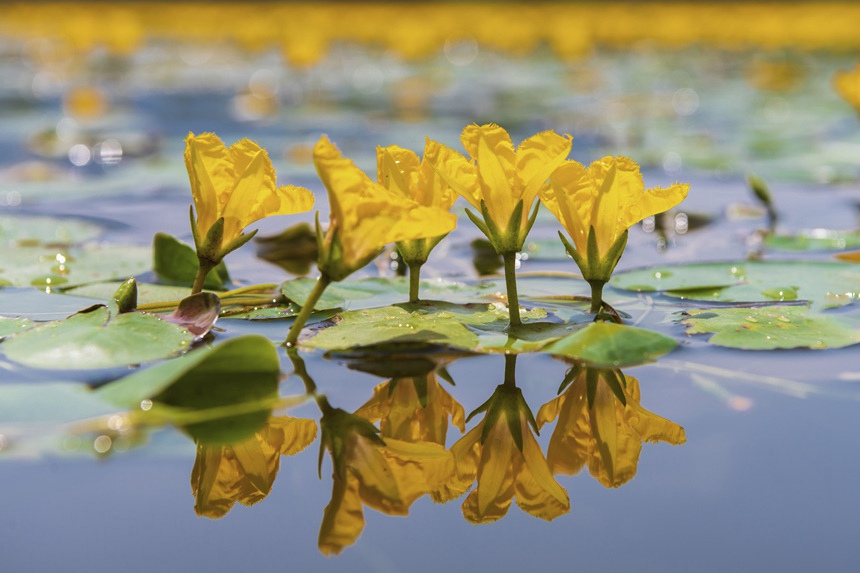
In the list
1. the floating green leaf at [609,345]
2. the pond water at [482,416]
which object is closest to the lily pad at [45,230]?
the pond water at [482,416]

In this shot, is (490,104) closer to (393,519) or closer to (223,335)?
(223,335)

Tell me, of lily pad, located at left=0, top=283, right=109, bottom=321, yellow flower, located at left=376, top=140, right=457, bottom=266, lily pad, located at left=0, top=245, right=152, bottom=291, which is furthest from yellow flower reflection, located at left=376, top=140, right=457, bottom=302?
lily pad, located at left=0, top=245, right=152, bottom=291

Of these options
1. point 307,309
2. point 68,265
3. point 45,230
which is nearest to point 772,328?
point 307,309

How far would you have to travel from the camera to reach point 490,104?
13.3 feet

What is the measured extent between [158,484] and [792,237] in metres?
1.25

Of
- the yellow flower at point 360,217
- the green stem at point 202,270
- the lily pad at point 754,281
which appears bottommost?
the lily pad at point 754,281

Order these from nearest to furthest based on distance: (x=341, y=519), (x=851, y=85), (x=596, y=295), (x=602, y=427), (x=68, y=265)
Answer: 1. (x=341, y=519)
2. (x=602, y=427)
3. (x=596, y=295)
4. (x=68, y=265)
5. (x=851, y=85)

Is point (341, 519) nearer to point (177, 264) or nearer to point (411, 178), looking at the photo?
point (411, 178)

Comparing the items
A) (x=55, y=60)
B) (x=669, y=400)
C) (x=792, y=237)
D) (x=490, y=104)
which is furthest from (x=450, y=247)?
(x=55, y=60)

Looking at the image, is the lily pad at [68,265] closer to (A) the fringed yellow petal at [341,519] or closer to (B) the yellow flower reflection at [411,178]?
(B) the yellow flower reflection at [411,178]

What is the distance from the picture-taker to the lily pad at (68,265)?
132 centimetres

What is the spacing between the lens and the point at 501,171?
94cm

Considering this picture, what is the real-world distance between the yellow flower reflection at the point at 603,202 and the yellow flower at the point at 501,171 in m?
0.05

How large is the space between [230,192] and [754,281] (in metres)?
0.72
